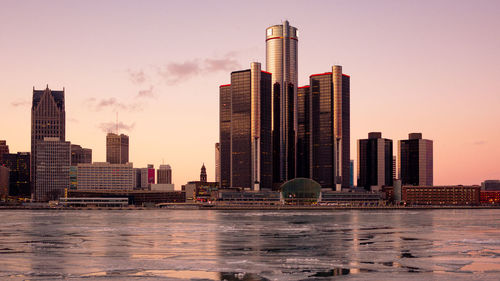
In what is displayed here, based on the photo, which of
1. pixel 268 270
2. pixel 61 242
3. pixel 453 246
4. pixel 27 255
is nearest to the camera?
pixel 268 270

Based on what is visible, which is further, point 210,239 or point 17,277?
point 210,239

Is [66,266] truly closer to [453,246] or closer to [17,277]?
[17,277]

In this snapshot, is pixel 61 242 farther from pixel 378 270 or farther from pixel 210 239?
pixel 378 270

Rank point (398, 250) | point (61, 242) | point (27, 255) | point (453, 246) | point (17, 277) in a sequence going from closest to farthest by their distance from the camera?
point (17, 277), point (27, 255), point (398, 250), point (453, 246), point (61, 242)

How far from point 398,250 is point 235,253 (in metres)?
21.7

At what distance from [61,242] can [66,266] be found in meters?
31.2

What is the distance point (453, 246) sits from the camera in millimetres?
81750

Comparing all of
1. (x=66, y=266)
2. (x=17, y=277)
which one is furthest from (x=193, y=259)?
(x=17, y=277)

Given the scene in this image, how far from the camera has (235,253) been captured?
240 ft

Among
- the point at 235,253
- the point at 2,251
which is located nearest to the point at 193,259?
the point at 235,253

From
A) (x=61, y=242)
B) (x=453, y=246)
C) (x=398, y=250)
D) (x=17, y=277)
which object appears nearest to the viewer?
(x=17, y=277)

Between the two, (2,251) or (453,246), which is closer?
(2,251)

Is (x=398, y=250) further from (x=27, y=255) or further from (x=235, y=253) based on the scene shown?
(x=27, y=255)

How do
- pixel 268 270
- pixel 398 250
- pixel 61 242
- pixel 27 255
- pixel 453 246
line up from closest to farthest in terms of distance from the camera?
pixel 268 270, pixel 27 255, pixel 398 250, pixel 453 246, pixel 61 242
